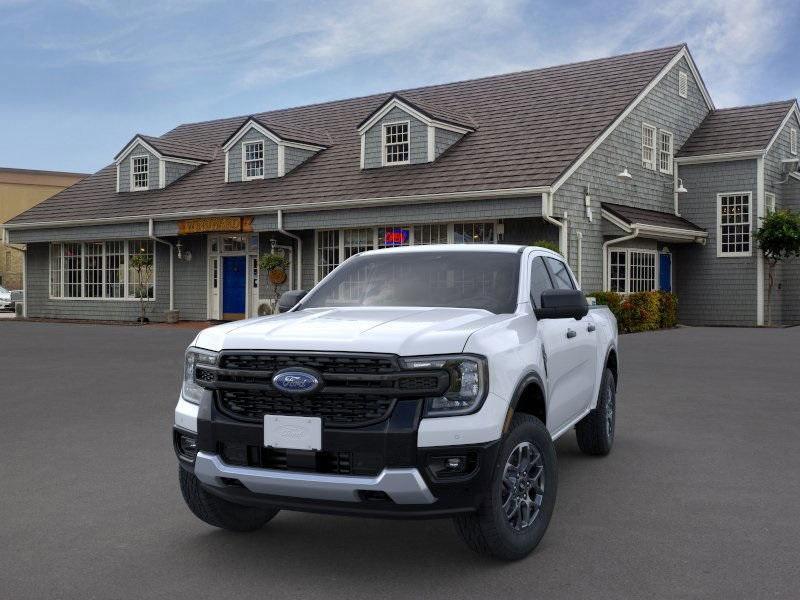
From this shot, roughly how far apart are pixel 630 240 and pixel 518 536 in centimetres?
2084

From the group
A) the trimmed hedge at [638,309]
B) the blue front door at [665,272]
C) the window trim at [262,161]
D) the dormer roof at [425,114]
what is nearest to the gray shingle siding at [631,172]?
the trimmed hedge at [638,309]

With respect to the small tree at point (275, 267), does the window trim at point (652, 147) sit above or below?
above

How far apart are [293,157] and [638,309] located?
37.1 feet

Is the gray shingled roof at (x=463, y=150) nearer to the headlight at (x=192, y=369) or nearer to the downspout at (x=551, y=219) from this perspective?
the downspout at (x=551, y=219)

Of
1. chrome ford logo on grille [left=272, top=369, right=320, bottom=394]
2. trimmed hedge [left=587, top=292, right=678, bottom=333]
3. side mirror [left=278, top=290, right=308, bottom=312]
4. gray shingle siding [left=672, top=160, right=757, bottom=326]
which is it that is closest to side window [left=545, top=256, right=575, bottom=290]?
side mirror [left=278, top=290, right=308, bottom=312]

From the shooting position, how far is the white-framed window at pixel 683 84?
27.5 m

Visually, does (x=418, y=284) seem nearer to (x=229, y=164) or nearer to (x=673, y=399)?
(x=673, y=399)

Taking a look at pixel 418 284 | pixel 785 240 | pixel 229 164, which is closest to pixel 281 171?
pixel 229 164

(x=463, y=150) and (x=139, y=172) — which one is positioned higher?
(x=139, y=172)

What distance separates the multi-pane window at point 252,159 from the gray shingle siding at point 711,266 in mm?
12779

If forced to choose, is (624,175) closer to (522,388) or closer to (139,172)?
(139,172)

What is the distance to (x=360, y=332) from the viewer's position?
4543 millimetres

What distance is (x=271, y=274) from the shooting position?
1026 inches

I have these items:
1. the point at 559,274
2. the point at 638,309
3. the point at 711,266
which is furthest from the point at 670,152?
the point at 559,274
